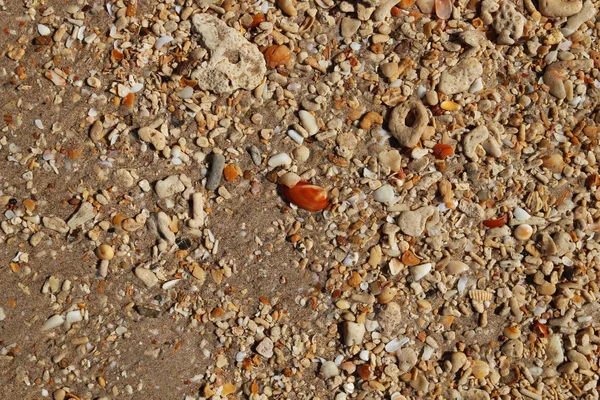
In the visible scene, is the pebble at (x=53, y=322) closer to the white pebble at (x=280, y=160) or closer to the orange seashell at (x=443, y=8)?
the white pebble at (x=280, y=160)


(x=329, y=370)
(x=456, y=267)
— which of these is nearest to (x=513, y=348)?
(x=456, y=267)

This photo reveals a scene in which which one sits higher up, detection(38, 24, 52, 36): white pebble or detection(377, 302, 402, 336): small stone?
detection(38, 24, 52, 36): white pebble

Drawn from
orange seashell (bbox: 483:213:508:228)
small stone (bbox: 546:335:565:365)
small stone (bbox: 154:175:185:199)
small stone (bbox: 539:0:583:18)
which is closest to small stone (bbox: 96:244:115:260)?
small stone (bbox: 154:175:185:199)

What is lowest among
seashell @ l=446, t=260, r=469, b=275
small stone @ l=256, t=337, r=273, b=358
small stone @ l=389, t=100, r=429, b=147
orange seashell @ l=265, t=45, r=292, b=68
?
small stone @ l=256, t=337, r=273, b=358

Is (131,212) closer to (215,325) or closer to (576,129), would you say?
(215,325)

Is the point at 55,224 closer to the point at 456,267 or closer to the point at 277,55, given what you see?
the point at 277,55

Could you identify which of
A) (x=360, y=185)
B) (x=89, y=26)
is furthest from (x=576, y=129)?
(x=89, y=26)

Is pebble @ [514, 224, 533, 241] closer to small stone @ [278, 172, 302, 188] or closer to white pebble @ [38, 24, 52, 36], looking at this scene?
small stone @ [278, 172, 302, 188]
